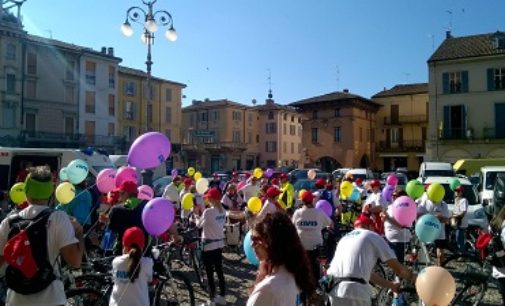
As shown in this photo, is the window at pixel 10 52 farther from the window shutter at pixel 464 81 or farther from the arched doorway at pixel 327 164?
the window shutter at pixel 464 81

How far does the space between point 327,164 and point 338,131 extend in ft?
12.6

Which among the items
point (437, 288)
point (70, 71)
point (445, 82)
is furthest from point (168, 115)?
point (437, 288)

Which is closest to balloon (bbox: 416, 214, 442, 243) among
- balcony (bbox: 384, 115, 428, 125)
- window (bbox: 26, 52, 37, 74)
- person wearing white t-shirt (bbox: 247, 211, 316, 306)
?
person wearing white t-shirt (bbox: 247, 211, 316, 306)

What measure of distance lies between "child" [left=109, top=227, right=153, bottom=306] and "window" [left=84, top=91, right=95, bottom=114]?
1787 inches

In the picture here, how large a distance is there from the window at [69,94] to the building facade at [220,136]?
59.8 ft

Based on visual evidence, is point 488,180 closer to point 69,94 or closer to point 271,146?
point 69,94

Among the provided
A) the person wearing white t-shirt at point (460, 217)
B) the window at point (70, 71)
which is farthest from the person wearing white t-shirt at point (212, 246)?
the window at point (70, 71)

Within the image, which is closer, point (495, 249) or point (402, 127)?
point (495, 249)

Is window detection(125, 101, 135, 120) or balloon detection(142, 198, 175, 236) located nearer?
balloon detection(142, 198, 175, 236)

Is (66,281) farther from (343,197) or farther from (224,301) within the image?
(343,197)

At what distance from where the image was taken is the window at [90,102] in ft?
154

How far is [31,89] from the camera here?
139ft

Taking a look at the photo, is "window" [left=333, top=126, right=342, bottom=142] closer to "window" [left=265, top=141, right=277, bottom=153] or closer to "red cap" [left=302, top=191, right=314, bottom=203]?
"window" [left=265, top=141, right=277, bottom=153]

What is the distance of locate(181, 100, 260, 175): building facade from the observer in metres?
63.6
